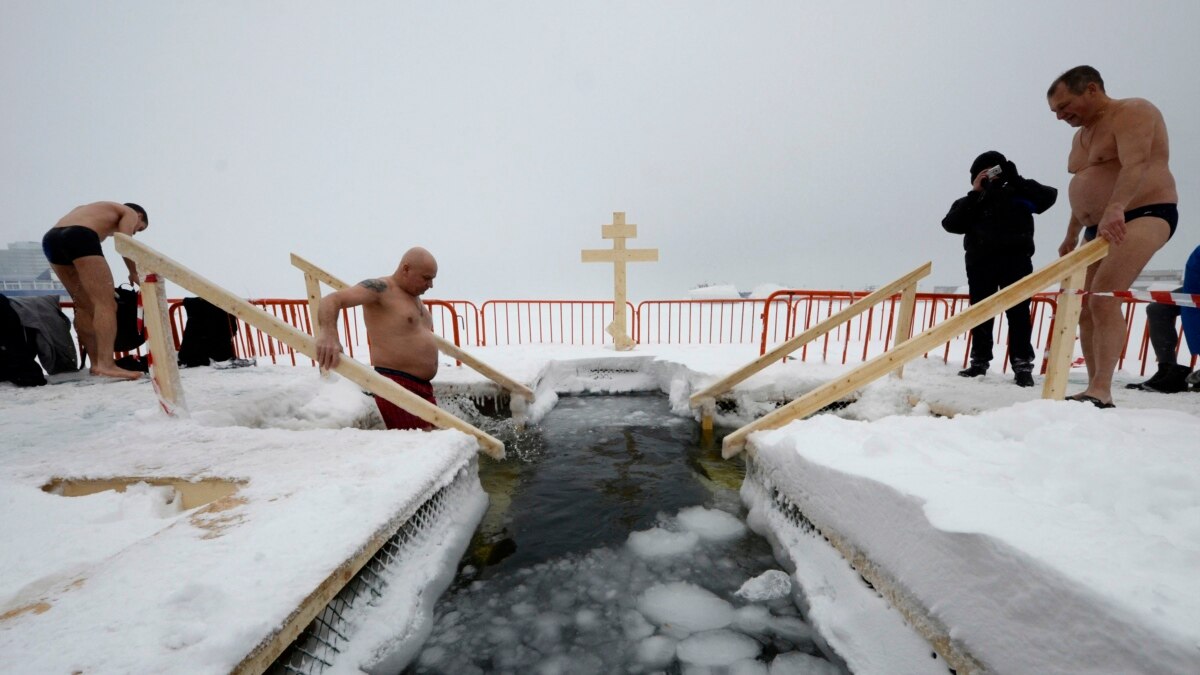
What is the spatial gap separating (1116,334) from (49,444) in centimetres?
656

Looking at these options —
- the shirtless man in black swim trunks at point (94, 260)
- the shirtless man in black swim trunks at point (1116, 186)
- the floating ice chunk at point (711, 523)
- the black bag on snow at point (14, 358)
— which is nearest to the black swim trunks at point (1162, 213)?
the shirtless man in black swim trunks at point (1116, 186)

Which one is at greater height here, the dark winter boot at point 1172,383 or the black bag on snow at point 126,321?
the black bag on snow at point 126,321

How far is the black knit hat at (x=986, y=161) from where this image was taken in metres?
3.98

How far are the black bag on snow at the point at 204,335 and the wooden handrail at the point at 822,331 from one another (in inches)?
237

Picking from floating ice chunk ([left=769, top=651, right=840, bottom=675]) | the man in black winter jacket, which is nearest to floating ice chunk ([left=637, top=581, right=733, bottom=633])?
floating ice chunk ([left=769, top=651, right=840, bottom=675])

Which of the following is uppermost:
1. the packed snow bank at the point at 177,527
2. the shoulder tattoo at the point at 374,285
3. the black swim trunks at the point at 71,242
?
the black swim trunks at the point at 71,242

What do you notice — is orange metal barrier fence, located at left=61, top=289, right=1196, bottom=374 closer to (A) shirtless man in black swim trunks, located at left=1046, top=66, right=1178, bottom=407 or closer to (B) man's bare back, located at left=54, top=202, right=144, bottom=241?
(A) shirtless man in black swim trunks, located at left=1046, top=66, right=1178, bottom=407

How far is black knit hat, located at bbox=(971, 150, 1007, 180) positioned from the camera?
398 cm

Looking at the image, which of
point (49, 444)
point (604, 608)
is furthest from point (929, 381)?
point (49, 444)

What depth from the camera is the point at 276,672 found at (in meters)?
1.23

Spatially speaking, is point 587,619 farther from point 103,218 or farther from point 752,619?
point 103,218

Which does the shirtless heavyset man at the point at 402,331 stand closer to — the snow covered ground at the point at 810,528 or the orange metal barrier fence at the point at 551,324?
the snow covered ground at the point at 810,528

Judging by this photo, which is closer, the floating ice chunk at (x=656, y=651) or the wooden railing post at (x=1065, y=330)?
the floating ice chunk at (x=656, y=651)

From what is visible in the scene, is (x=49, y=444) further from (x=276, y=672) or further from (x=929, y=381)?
(x=929, y=381)
